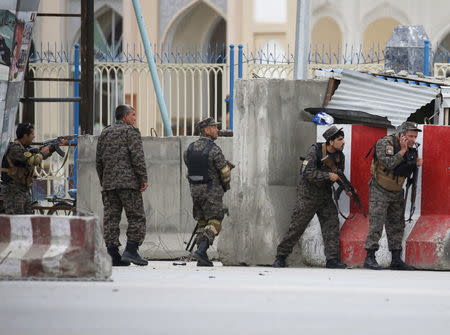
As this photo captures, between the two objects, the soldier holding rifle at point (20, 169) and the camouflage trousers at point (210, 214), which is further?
the soldier holding rifle at point (20, 169)

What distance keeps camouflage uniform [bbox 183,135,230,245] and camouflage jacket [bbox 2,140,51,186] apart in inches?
82.6

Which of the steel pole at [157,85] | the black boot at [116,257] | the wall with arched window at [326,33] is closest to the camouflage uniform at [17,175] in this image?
the black boot at [116,257]

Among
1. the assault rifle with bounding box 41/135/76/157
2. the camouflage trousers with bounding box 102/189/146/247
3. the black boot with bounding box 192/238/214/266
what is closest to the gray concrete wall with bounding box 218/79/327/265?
the black boot with bounding box 192/238/214/266

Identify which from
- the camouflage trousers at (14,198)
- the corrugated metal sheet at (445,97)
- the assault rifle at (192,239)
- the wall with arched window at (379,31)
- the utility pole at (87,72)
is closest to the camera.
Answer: the assault rifle at (192,239)

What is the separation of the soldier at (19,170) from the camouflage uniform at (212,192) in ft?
6.90

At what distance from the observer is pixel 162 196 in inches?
611

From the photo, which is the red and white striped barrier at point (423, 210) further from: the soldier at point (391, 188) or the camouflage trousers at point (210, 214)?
the camouflage trousers at point (210, 214)

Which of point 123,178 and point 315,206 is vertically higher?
point 123,178

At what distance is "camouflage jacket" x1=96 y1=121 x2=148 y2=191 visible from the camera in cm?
1309

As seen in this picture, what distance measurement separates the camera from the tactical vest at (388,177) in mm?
12914

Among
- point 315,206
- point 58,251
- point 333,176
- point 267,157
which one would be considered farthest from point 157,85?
point 58,251

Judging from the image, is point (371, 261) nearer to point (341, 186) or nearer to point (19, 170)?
point (341, 186)

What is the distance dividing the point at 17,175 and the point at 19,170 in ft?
0.21

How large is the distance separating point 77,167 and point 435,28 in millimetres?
14810
